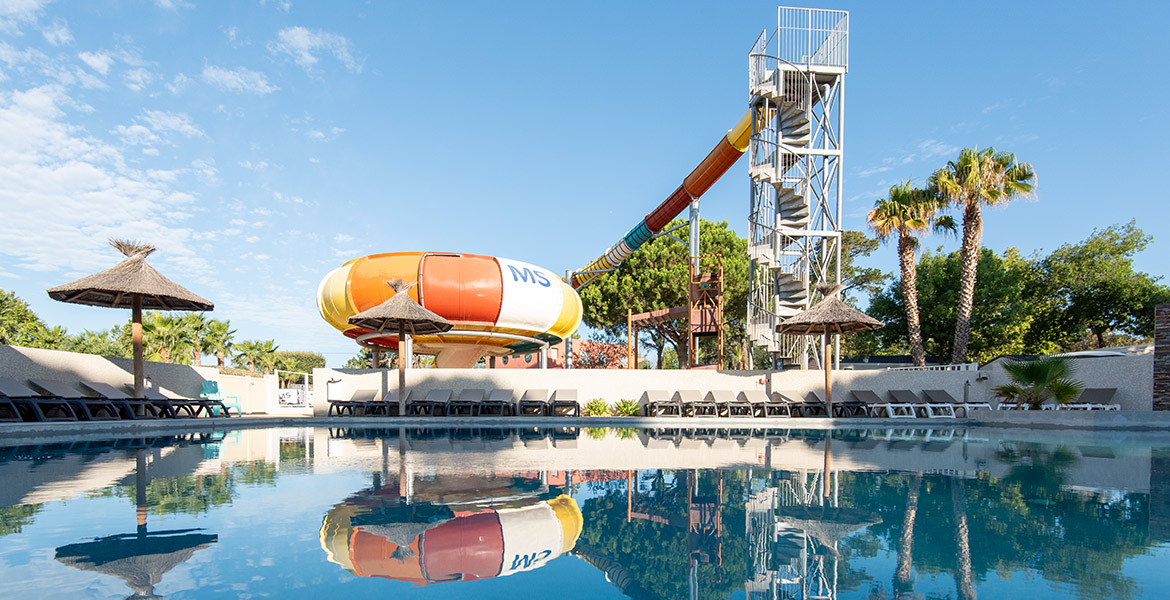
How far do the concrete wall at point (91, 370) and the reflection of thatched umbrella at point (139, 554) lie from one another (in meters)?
13.0

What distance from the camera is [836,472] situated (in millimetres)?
7723

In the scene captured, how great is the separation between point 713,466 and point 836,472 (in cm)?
146

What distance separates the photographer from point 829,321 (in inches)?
682

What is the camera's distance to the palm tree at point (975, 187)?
21594mm

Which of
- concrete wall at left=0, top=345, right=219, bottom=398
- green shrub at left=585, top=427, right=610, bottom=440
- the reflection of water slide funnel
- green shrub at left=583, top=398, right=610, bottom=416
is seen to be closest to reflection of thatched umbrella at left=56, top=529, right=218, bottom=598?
the reflection of water slide funnel

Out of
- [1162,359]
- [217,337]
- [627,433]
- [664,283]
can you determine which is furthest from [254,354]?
[1162,359]

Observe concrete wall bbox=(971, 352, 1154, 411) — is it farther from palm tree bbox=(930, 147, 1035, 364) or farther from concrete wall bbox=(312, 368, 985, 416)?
palm tree bbox=(930, 147, 1035, 364)

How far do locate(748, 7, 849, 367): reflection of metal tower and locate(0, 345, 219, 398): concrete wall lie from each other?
17828mm

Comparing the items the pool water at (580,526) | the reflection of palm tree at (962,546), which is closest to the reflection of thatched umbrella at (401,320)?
the pool water at (580,526)

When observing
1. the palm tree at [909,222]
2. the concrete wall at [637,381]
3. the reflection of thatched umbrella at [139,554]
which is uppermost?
the palm tree at [909,222]

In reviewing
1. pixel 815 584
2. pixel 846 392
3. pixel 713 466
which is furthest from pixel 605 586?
pixel 846 392

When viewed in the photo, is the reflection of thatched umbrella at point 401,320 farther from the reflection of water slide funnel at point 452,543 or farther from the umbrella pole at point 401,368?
the reflection of water slide funnel at point 452,543

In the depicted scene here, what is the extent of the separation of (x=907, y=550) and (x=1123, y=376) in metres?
18.8

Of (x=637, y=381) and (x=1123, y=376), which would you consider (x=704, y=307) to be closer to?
(x=637, y=381)
